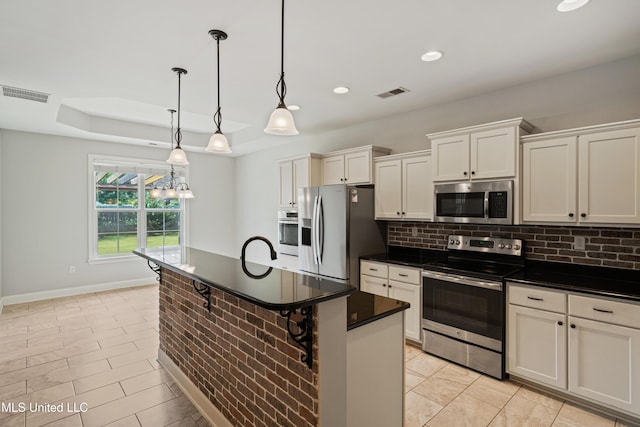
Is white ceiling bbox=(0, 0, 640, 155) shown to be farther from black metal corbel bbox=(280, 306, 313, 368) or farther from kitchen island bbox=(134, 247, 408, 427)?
black metal corbel bbox=(280, 306, 313, 368)

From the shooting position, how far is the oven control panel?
3.15 m

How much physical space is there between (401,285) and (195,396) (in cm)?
219

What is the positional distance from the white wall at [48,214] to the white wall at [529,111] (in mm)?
3641

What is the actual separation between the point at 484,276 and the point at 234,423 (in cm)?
228

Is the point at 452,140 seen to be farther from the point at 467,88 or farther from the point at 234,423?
the point at 234,423

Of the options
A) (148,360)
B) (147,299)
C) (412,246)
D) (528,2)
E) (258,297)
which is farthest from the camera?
(147,299)

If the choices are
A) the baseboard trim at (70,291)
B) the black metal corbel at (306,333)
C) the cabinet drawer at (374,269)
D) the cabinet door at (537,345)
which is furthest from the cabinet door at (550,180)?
the baseboard trim at (70,291)

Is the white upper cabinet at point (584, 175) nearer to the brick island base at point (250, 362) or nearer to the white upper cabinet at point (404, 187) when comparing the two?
the white upper cabinet at point (404, 187)

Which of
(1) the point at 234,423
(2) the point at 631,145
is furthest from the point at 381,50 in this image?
(1) the point at 234,423

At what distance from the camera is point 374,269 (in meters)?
3.75

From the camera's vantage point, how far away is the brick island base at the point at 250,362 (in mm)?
1457

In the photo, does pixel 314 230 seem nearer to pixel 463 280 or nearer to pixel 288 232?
pixel 288 232

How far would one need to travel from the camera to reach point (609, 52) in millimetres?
2555

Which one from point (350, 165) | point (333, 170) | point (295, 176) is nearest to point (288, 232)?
point (295, 176)
